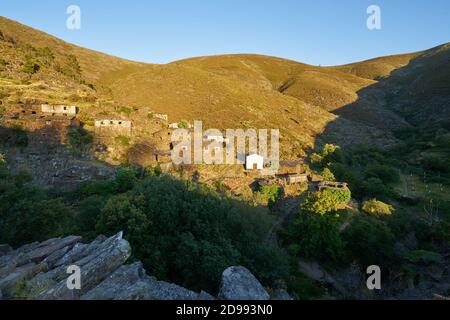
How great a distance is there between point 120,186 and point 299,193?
13.9m

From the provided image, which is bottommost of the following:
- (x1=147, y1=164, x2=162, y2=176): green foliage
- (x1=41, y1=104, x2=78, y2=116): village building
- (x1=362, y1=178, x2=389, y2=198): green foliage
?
(x1=362, y1=178, x2=389, y2=198): green foliage

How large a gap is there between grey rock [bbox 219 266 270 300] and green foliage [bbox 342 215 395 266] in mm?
12688

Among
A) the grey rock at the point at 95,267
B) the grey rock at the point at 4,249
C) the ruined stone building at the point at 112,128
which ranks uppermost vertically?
the ruined stone building at the point at 112,128

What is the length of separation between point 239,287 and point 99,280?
3.16 metres

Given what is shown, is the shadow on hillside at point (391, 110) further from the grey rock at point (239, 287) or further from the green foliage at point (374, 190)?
the grey rock at point (239, 287)

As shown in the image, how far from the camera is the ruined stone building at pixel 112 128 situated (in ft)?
90.2

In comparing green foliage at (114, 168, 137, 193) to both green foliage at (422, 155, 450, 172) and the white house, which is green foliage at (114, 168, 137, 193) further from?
green foliage at (422, 155, 450, 172)

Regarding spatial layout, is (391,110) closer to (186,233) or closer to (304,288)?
(304,288)

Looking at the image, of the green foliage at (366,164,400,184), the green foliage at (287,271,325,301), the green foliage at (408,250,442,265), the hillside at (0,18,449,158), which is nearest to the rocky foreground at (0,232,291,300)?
the green foliage at (287,271,325,301)

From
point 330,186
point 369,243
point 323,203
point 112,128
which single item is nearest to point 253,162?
point 330,186

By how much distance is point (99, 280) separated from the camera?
7223 millimetres

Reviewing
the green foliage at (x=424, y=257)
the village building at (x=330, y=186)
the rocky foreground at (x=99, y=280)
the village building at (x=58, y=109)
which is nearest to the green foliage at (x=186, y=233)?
the rocky foreground at (x=99, y=280)

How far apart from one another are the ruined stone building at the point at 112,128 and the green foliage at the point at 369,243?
19.5 metres

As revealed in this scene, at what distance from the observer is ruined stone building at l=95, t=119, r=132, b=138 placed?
2750cm
